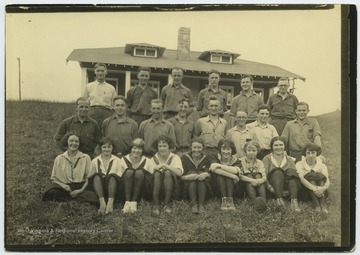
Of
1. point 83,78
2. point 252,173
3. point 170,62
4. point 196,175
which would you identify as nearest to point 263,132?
point 252,173

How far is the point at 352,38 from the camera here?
20.2 ft

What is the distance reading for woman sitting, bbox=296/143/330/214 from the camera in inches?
240

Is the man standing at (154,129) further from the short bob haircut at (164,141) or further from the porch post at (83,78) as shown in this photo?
the porch post at (83,78)

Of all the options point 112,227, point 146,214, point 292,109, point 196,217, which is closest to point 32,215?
point 112,227

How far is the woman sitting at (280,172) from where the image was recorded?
6.06 metres

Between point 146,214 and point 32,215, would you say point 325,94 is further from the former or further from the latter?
point 32,215

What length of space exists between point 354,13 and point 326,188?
7.69 feet

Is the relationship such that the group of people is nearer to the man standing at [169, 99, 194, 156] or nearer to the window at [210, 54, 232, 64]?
the man standing at [169, 99, 194, 156]

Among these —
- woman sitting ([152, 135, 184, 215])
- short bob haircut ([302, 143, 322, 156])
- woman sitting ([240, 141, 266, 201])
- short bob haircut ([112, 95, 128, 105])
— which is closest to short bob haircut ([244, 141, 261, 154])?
woman sitting ([240, 141, 266, 201])

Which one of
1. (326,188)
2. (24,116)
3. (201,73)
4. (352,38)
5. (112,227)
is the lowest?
(112,227)

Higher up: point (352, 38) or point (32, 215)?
point (352, 38)

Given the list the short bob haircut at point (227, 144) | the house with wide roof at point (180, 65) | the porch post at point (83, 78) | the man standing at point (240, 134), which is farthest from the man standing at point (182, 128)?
the porch post at point (83, 78)

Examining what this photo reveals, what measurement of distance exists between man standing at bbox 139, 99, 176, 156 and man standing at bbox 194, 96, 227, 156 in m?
0.36

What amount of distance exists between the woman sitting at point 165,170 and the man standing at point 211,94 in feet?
2.04
